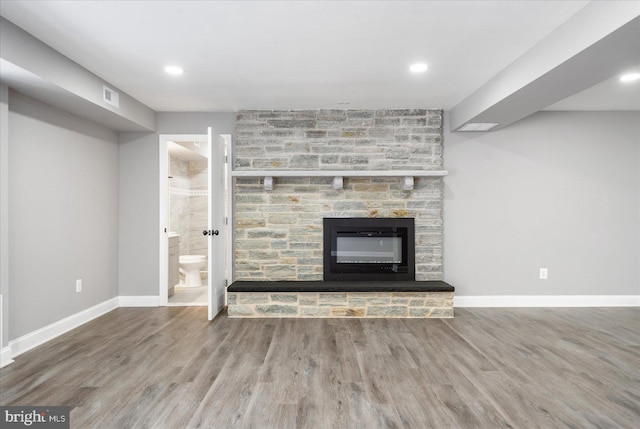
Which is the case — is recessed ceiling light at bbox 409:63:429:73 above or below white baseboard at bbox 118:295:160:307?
above

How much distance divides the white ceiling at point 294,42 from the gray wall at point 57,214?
73 centimetres

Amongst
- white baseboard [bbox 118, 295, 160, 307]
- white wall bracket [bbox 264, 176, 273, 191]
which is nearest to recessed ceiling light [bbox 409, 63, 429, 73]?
white wall bracket [bbox 264, 176, 273, 191]

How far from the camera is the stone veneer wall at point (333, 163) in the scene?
4277 mm

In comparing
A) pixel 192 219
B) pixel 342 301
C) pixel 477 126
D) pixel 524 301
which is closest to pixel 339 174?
pixel 342 301

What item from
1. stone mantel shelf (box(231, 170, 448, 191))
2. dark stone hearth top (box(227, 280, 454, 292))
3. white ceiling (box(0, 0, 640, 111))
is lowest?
dark stone hearth top (box(227, 280, 454, 292))

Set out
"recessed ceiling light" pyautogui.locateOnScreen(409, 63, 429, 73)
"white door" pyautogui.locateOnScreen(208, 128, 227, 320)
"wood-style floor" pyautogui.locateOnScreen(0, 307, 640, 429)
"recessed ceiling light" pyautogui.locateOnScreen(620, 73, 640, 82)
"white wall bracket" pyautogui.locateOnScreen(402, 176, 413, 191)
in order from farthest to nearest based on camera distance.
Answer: "white wall bracket" pyautogui.locateOnScreen(402, 176, 413, 191), "white door" pyautogui.locateOnScreen(208, 128, 227, 320), "recessed ceiling light" pyautogui.locateOnScreen(620, 73, 640, 82), "recessed ceiling light" pyautogui.locateOnScreen(409, 63, 429, 73), "wood-style floor" pyautogui.locateOnScreen(0, 307, 640, 429)

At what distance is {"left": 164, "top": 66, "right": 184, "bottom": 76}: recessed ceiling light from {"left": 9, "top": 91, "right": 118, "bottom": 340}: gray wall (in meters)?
1.15

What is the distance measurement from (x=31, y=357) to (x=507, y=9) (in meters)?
4.16

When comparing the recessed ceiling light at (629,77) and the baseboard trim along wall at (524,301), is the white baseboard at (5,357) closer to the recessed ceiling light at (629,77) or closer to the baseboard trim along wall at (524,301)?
the baseboard trim along wall at (524,301)

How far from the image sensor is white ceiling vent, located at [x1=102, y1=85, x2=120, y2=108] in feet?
10.9

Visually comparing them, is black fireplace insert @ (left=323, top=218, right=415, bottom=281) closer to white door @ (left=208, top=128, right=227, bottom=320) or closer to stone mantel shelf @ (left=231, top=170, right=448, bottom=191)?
stone mantel shelf @ (left=231, top=170, right=448, bottom=191)

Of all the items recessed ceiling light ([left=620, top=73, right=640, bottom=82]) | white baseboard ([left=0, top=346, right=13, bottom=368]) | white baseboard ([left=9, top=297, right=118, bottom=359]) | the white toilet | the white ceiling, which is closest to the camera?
the white ceiling

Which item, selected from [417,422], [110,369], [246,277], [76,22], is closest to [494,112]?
[417,422]

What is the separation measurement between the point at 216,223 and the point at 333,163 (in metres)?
1.52
